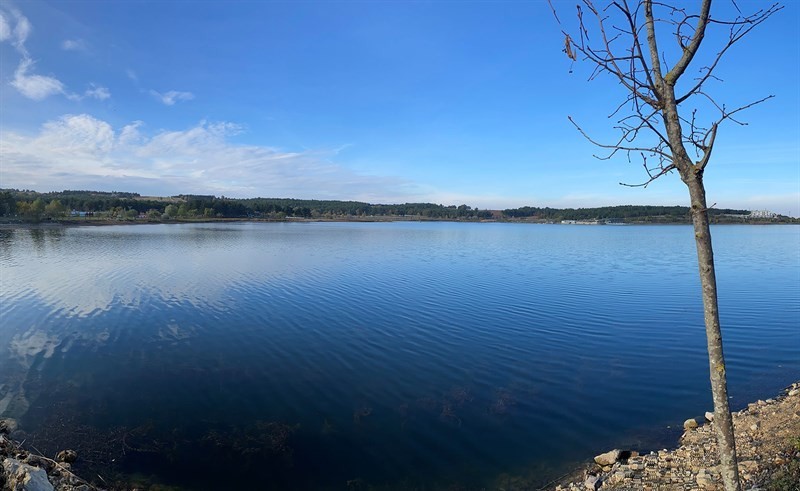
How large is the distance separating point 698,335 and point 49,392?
2262 cm

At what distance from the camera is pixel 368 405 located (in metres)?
10.8

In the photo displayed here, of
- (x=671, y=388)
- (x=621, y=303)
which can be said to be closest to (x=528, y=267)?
(x=621, y=303)

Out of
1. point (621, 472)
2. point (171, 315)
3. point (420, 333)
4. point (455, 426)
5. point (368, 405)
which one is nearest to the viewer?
point (621, 472)

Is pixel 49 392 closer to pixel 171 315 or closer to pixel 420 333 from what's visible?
pixel 171 315

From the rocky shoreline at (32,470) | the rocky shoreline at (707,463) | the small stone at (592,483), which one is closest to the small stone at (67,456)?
the rocky shoreline at (32,470)

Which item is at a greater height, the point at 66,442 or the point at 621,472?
the point at 621,472

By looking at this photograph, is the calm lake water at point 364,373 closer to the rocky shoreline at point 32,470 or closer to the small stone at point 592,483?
the rocky shoreline at point 32,470

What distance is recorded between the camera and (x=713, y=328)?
331 centimetres

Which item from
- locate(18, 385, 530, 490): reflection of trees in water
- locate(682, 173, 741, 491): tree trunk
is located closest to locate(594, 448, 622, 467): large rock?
locate(18, 385, 530, 490): reflection of trees in water

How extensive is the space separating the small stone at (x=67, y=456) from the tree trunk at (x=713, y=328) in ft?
34.9

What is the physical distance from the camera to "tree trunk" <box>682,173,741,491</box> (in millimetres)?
3254

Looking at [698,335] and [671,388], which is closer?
[671,388]

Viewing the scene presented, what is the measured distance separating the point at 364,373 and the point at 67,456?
7117 mm

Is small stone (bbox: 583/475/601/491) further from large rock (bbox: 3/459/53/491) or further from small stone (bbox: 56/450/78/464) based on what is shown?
small stone (bbox: 56/450/78/464)
